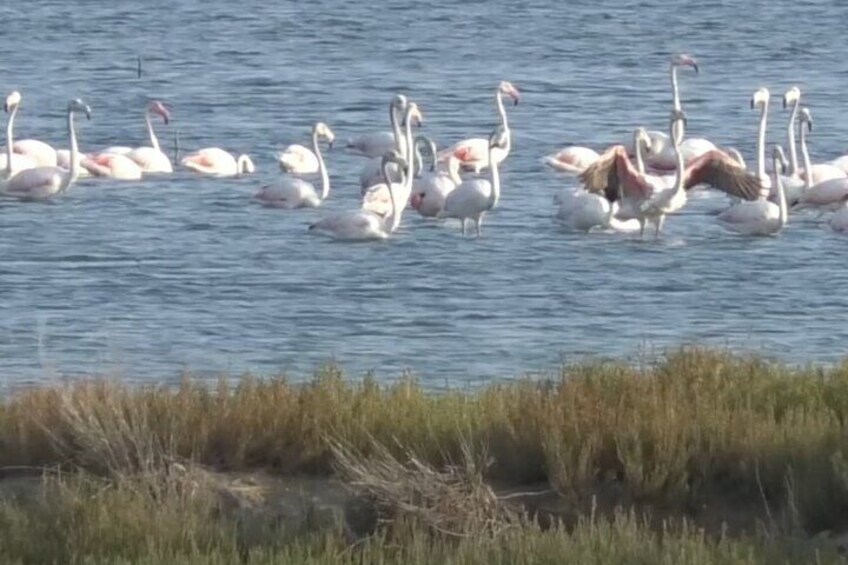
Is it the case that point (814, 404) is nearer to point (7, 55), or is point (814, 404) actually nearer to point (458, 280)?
point (458, 280)

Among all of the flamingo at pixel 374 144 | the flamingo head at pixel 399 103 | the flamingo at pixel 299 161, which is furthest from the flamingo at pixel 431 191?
the flamingo at pixel 374 144

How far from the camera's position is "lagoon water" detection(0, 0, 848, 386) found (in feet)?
45.1

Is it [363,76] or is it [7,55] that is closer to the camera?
[363,76]

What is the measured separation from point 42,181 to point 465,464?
1324cm

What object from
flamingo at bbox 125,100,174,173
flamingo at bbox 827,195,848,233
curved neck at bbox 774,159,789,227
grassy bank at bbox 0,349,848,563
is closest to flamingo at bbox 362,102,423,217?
flamingo at bbox 125,100,174,173

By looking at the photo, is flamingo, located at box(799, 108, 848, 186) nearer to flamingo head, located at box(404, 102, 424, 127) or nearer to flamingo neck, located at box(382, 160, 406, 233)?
flamingo head, located at box(404, 102, 424, 127)

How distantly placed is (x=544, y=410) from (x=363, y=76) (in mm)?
23028

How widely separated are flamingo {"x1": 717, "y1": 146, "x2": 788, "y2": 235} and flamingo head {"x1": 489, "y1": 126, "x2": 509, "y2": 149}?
8.09 feet

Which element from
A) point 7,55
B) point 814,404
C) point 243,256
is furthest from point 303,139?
point 814,404

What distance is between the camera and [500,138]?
20.8 m

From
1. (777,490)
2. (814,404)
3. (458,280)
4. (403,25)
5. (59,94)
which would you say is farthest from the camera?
(403,25)

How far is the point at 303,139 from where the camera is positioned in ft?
81.5

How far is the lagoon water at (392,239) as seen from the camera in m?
13.7

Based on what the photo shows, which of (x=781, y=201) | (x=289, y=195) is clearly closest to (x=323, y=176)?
(x=289, y=195)
